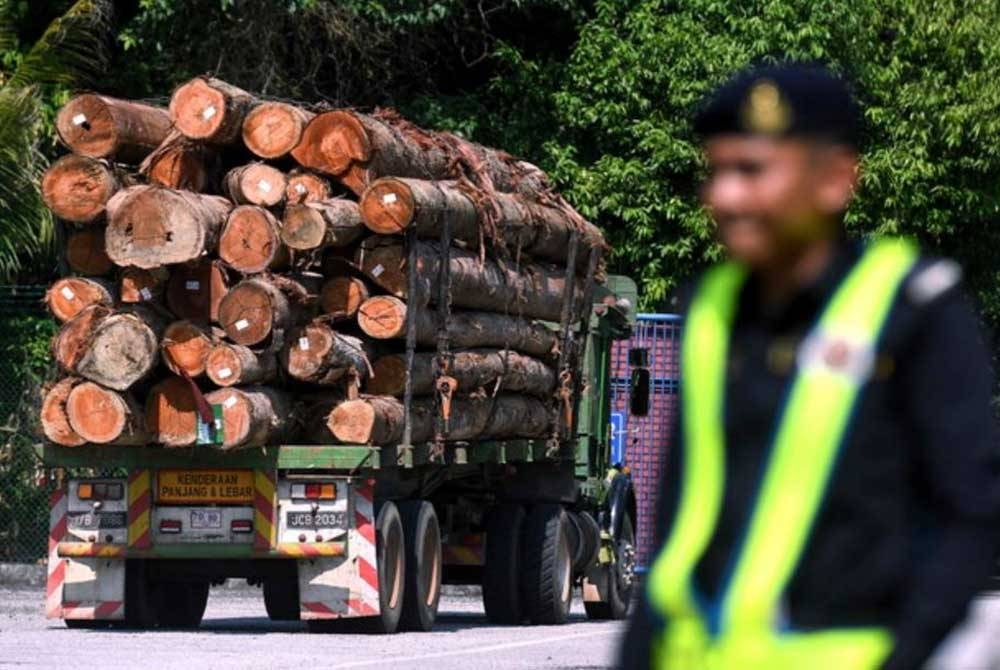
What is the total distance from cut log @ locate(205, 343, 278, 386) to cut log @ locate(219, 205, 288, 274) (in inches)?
19.9

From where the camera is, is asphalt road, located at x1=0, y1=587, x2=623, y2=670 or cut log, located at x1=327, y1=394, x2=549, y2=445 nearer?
asphalt road, located at x1=0, y1=587, x2=623, y2=670

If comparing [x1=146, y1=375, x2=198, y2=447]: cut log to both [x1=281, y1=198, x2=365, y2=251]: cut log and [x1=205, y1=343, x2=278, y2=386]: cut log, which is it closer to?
[x1=205, y1=343, x2=278, y2=386]: cut log

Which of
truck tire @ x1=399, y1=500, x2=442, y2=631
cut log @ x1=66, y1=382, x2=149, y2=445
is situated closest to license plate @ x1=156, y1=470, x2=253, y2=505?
cut log @ x1=66, y1=382, x2=149, y2=445

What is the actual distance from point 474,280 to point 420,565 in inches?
79.4

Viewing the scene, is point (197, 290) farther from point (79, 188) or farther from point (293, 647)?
point (293, 647)

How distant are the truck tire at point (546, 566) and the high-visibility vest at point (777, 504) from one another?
16015 mm

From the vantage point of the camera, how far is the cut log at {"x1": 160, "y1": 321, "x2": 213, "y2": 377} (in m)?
15.8

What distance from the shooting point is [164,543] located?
16.6 m

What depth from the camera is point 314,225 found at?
1564cm

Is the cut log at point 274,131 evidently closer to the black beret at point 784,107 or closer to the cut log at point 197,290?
the cut log at point 197,290

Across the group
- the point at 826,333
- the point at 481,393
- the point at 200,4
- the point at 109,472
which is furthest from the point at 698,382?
the point at 200,4

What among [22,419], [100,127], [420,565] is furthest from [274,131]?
[22,419]

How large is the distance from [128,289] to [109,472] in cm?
463

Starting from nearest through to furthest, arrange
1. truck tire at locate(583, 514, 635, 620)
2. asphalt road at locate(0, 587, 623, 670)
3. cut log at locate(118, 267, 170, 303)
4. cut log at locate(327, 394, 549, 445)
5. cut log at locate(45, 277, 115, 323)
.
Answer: asphalt road at locate(0, 587, 623, 670), cut log at locate(118, 267, 170, 303), cut log at locate(45, 277, 115, 323), cut log at locate(327, 394, 549, 445), truck tire at locate(583, 514, 635, 620)
